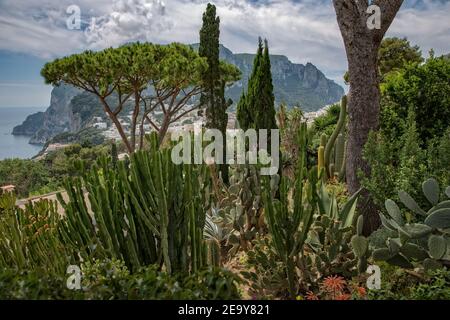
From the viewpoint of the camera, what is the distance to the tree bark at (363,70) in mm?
4461

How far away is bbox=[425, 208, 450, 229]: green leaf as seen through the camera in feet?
9.52

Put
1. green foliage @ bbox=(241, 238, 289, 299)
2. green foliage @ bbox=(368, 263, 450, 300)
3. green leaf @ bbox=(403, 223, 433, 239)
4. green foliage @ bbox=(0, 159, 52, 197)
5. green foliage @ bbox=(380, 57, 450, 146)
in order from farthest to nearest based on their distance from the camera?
green foliage @ bbox=(0, 159, 52, 197) → green foliage @ bbox=(380, 57, 450, 146) → green foliage @ bbox=(241, 238, 289, 299) → green leaf @ bbox=(403, 223, 433, 239) → green foliage @ bbox=(368, 263, 450, 300)

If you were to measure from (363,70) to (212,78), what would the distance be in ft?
27.6

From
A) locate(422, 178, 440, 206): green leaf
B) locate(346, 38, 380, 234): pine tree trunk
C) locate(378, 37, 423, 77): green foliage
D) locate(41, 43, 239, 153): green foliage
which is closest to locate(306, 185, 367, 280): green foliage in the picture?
locate(422, 178, 440, 206): green leaf

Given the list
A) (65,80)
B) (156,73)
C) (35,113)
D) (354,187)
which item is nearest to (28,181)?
(65,80)

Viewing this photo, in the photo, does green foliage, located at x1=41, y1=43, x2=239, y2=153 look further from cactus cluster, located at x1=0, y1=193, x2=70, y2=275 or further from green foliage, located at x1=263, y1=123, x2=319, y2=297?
green foliage, located at x1=263, y1=123, x2=319, y2=297

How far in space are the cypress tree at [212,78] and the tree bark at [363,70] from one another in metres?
4.86

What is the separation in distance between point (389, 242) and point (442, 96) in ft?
7.98

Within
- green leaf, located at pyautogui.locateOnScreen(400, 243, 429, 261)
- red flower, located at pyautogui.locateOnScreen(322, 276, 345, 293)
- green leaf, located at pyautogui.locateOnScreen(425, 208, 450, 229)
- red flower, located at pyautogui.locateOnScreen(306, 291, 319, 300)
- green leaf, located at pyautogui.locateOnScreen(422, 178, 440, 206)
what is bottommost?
red flower, located at pyautogui.locateOnScreen(306, 291, 319, 300)

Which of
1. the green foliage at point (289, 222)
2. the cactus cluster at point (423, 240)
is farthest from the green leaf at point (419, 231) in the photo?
the green foliage at point (289, 222)

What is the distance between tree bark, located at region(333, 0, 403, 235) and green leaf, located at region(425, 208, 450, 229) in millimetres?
1548

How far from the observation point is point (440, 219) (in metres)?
2.91

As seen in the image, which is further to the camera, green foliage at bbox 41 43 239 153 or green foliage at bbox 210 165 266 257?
green foliage at bbox 41 43 239 153

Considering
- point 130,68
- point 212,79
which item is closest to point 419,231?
point 212,79
